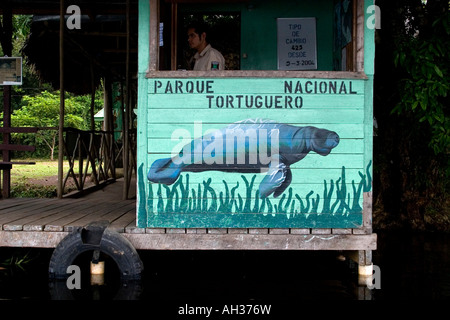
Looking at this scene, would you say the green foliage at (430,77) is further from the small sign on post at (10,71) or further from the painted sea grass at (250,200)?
the small sign on post at (10,71)

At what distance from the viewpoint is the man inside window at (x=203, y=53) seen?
197 inches

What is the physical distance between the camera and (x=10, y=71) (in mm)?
6605

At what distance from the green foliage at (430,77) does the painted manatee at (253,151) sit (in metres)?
2.19

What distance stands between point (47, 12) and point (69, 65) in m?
2.66

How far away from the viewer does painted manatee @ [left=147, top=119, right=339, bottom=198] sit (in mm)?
4305

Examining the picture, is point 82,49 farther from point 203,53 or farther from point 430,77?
point 430,77

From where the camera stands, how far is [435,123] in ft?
20.6

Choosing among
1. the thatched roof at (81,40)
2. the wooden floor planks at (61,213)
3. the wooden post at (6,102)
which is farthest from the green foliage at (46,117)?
the wooden floor planks at (61,213)

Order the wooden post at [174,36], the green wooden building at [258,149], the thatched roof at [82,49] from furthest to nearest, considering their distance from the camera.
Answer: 1. the thatched roof at [82,49]
2. the wooden post at [174,36]
3. the green wooden building at [258,149]

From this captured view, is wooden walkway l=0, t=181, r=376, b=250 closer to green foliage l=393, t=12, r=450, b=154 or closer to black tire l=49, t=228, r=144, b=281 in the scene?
black tire l=49, t=228, r=144, b=281

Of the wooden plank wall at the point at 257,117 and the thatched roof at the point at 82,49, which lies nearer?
the wooden plank wall at the point at 257,117
